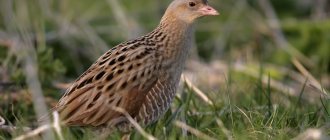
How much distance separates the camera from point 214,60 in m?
8.97

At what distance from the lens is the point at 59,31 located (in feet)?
28.4

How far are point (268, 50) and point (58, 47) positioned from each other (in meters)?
2.14

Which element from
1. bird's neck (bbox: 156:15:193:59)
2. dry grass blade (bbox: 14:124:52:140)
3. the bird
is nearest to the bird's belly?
the bird

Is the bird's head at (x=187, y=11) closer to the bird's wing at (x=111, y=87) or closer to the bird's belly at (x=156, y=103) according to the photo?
the bird's wing at (x=111, y=87)

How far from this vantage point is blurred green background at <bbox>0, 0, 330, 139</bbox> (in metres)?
5.14

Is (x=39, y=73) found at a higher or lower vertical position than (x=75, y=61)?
higher

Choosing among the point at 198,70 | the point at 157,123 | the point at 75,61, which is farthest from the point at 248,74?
the point at 157,123

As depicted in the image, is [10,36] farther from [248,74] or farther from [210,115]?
[210,115]

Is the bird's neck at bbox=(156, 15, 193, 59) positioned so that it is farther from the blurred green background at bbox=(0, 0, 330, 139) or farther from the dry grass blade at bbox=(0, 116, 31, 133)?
the dry grass blade at bbox=(0, 116, 31, 133)

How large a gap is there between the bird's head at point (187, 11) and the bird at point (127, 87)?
27 cm

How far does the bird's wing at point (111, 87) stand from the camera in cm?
501

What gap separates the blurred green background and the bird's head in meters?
0.43

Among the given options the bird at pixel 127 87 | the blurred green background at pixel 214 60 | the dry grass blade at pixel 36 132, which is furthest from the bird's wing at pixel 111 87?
the dry grass blade at pixel 36 132

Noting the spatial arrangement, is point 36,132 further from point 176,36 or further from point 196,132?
point 176,36
